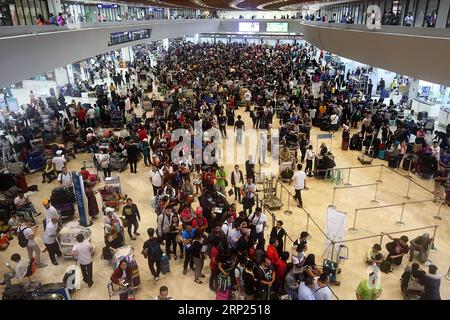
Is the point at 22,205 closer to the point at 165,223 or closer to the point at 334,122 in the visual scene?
the point at 165,223

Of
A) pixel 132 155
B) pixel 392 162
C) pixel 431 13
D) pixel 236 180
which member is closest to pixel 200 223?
pixel 236 180

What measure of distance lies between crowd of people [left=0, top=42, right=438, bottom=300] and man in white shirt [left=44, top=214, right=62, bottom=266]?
2 cm

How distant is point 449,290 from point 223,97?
54.8ft

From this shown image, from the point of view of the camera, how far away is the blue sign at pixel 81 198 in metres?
9.36

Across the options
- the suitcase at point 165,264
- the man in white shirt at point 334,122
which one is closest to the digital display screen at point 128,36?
the man in white shirt at point 334,122

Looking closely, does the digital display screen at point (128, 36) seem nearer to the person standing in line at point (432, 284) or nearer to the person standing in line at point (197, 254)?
the person standing in line at point (197, 254)

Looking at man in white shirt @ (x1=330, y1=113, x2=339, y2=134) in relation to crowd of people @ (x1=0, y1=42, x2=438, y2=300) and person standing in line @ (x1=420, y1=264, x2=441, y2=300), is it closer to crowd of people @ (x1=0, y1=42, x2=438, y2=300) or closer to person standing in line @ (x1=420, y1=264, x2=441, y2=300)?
crowd of people @ (x1=0, y1=42, x2=438, y2=300)

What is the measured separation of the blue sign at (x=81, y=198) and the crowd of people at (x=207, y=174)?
0.33 m

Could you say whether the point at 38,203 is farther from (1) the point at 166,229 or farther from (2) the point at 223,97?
(2) the point at 223,97

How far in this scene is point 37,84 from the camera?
24438 millimetres

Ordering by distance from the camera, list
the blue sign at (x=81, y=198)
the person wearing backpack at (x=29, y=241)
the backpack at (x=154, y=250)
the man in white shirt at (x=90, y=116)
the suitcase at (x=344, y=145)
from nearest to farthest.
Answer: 1. the backpack at (x=154, y=250)
2. the person wearing backpack at (x=29, y=241)
3. the blue sign at (x=81, y=198)
4. the suitcase at (x=344, y=145)
5. the man in white shirt at (x=90, y=116)

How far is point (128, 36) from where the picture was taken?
2731 cm
